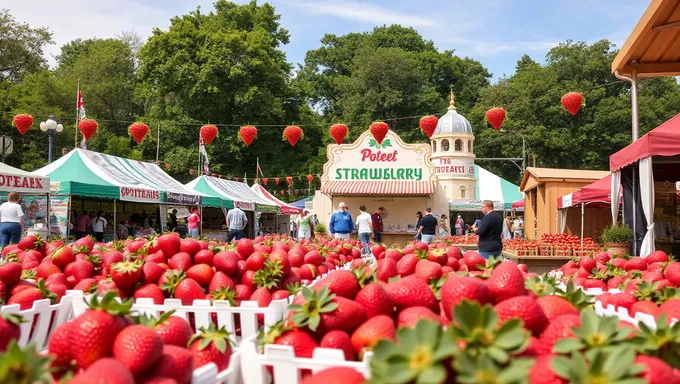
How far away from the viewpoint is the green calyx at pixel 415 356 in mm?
1268

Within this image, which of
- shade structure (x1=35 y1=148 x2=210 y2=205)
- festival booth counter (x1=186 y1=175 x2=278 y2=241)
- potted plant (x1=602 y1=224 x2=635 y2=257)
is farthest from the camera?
festival booth counter (x1=186 y1=175 x2=278 y2=241)

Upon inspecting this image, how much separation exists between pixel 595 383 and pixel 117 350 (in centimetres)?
126

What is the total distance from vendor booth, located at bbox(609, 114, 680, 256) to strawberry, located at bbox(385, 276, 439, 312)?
7783mm

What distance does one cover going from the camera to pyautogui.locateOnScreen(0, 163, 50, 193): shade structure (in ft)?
38.7

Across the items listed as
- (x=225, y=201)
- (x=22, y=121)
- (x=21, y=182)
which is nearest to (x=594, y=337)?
(x=21, y=182)

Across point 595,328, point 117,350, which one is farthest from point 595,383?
point 117,350

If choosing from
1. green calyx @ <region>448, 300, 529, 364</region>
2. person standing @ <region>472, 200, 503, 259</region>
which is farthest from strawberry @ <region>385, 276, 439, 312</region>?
person standing @ <region>472, 200, 503, 259</region>

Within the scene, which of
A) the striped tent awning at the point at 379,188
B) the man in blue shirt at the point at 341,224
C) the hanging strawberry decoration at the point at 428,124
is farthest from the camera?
the striped tent awning at the point at 379,188

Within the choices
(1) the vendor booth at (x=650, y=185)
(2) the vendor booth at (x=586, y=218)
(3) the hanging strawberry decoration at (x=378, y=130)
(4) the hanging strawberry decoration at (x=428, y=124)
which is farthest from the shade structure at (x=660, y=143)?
(3) the hanging strawberry decoration at (x=378, y=130)

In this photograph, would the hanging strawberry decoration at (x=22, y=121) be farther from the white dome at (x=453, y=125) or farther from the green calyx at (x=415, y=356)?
the white dome at (x=453, y=125)

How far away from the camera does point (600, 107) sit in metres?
45.7

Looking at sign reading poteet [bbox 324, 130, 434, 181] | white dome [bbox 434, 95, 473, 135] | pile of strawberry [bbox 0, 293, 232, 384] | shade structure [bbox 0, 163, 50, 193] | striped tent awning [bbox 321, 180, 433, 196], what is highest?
white dome [bbox 434, 95, 473, 135]

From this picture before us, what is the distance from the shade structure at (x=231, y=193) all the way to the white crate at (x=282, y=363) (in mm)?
19631

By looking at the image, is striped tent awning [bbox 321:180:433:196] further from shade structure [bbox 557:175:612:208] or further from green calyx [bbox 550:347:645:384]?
green calyx [bbox 550:347:645:384]
